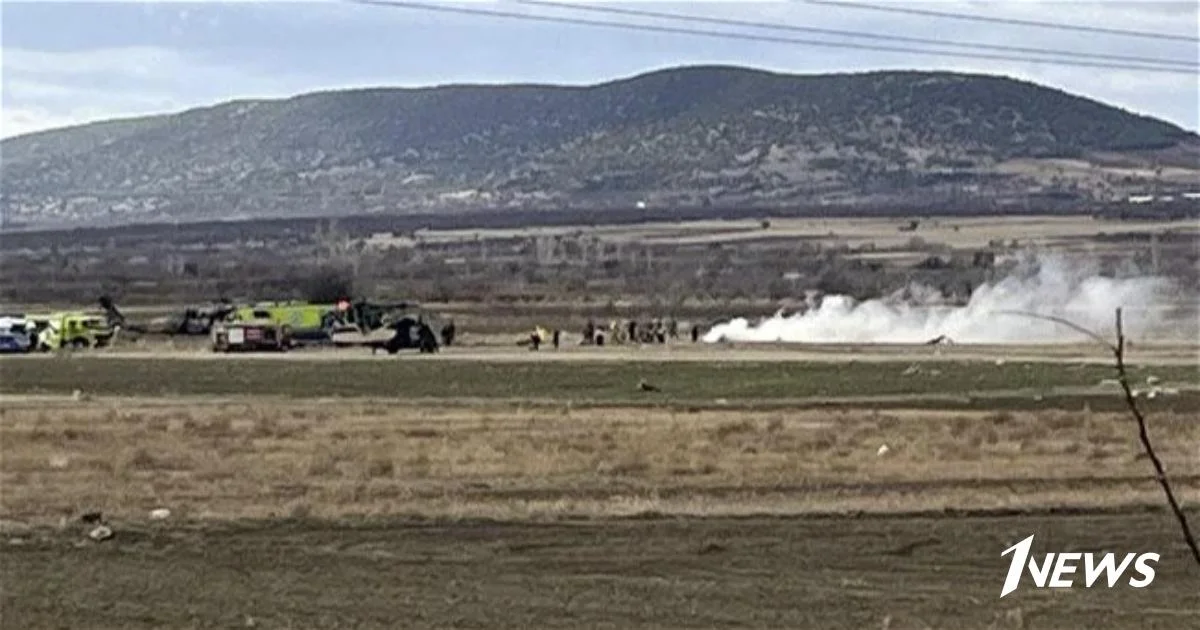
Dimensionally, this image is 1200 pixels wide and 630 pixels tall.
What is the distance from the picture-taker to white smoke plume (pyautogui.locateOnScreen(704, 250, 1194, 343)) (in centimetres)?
10538

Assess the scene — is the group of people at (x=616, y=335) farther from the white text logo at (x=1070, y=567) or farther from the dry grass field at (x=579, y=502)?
the white text logo at (x=1070, y=567)

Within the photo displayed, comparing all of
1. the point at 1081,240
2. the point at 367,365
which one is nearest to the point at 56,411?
the point at 367,365

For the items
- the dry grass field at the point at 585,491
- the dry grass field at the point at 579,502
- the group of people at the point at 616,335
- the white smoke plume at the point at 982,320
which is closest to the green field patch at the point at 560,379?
the dry grass field at the point at 585,491

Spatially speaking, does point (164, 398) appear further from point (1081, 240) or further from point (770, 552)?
point (1081, 240)

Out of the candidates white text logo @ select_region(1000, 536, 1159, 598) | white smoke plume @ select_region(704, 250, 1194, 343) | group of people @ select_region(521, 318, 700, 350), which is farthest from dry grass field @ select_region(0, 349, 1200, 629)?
white smoke plume @ select_region(704, 250, 1194, 343)

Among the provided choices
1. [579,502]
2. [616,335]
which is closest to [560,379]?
[616,335]

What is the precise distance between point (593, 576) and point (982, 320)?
77511 mm

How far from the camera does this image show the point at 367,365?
261ft

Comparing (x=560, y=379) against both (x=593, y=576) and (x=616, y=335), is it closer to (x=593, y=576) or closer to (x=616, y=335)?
(x=616, y=335)

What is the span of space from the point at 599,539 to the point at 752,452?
1518cm

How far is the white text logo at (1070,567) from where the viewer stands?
24219 mm

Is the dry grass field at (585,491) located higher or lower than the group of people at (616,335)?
higher

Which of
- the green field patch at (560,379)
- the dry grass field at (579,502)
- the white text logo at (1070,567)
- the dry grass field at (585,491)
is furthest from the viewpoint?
the green field patch at (560,379)

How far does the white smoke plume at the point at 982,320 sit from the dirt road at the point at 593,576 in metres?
67.7
